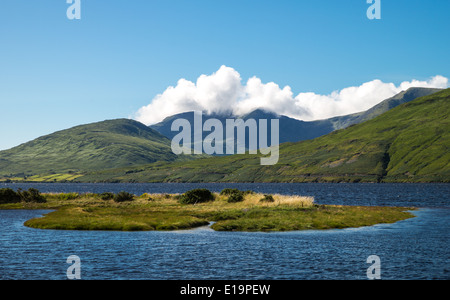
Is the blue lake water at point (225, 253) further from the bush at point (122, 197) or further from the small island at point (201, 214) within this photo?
the bush at point (122, 197)

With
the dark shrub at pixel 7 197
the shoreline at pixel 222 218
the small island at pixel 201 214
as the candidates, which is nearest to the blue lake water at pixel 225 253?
the shoreline at pixel 222 218

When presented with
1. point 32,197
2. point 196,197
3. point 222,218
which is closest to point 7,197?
point 32,197

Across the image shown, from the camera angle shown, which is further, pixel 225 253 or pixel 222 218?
pixel 222 218

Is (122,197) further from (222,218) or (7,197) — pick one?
(222,218)

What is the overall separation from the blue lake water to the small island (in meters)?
4.91

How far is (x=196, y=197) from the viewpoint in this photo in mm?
105375

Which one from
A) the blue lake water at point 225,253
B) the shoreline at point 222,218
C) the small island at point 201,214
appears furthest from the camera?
the small island at point 201,214

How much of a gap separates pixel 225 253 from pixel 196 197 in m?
59.7

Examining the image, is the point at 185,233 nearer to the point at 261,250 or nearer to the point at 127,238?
the point at 127,238

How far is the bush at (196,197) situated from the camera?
342 ft

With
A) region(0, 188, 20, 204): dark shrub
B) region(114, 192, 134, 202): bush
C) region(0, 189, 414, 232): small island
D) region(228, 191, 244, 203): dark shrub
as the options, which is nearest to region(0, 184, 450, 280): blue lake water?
region(0, 189, 414, 232): small island

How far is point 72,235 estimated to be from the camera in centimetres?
5966

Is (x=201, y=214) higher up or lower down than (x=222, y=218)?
higher up

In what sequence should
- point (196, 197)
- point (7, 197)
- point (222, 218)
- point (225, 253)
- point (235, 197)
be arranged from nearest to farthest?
point (225, 253), point (222, 218), point (235, 197), point (196, 197), point (7, 197)
